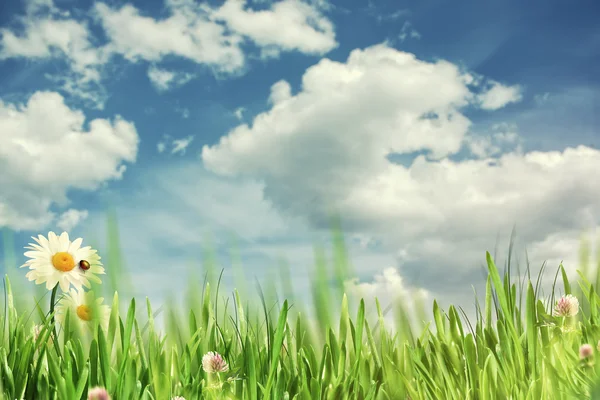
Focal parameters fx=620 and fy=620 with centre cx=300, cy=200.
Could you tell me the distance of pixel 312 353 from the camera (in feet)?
11.4

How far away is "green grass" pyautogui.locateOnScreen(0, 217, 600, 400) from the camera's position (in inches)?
122

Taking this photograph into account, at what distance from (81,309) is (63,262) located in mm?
294

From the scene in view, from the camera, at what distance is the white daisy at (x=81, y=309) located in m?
3.46

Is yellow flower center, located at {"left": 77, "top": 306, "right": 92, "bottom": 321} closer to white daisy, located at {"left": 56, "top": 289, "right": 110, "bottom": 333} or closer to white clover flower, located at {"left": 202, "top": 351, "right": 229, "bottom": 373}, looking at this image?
white daisy, located at {"left": 56, "top": 289, "right": 110, "bottom": 333}

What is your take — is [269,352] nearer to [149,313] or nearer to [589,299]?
[149,313]

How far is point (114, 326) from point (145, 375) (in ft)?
1.10

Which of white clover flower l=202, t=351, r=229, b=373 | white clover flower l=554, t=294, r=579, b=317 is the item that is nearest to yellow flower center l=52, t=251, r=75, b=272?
white clover flower l=202, t=351, r=229, b=373

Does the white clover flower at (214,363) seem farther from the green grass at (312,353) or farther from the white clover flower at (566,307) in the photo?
the white clover flower at (566,307)

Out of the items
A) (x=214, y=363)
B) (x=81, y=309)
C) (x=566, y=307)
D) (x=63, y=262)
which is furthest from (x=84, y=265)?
(x=566, y=307)

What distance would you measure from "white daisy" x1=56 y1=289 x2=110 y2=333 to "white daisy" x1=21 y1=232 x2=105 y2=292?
8 cm

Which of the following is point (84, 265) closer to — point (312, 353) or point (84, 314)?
point (84, 314)

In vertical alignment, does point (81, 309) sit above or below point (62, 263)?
below

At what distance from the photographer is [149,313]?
138 inches

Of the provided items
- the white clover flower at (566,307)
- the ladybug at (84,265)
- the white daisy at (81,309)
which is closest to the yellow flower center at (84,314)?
the white daisy at (81,309)
